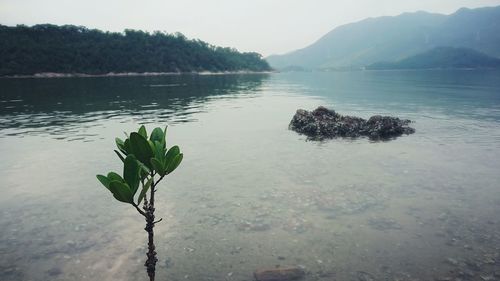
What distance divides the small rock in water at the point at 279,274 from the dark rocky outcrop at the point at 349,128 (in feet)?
57.6

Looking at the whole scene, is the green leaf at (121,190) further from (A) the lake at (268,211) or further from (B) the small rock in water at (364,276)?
(B) the small rock in water at (364,276)

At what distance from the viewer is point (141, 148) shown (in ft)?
17.4

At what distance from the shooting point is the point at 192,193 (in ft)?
46.7

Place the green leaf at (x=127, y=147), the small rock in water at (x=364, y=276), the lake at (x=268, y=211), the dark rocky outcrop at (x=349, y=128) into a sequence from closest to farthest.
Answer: the green leaf at (x=127, y=147) → the small rock in water at (x=364, y=276) → the lake at (x=268, y=211) → the dark rocky outcrop at (x=349, y=128)

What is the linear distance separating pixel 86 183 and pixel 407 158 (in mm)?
16607

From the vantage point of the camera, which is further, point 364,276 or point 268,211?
point 268,211

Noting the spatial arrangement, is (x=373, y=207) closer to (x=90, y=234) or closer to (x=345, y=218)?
(x=345, y=218)

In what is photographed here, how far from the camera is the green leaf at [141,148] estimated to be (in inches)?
204

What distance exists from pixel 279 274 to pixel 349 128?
20142 mm

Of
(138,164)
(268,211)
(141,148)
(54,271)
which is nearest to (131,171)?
(138,164)

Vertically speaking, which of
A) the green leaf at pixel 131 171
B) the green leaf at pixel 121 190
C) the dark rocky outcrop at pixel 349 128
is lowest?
the dark rocky outcrop at pixel 349 128

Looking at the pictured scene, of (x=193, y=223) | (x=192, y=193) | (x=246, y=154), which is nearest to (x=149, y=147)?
(x=193, y=223)

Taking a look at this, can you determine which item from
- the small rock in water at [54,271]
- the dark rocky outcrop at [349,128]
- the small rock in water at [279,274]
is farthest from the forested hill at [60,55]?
the small rock in water at [279,274]

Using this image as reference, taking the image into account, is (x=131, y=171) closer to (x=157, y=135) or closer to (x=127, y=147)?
(x=127, y=147)
